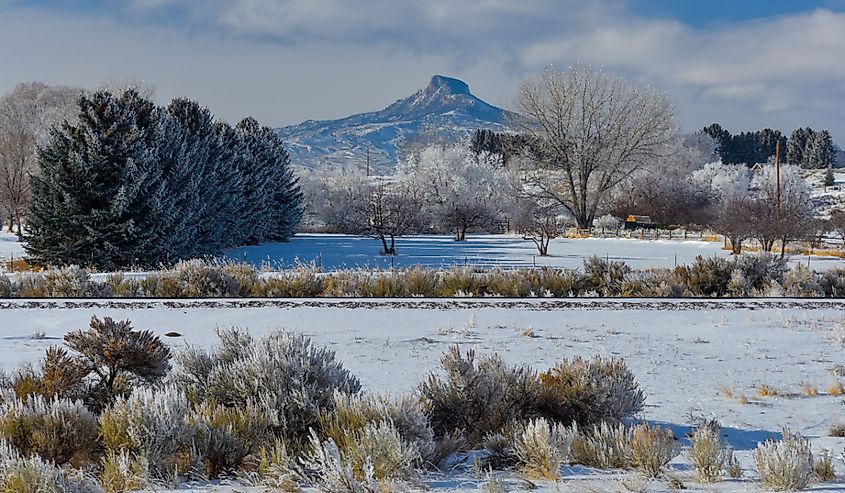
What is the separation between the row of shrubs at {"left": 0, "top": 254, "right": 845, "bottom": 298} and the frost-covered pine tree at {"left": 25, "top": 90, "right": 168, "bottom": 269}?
830 centimetres

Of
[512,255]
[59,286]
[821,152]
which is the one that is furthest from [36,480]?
[821,152]

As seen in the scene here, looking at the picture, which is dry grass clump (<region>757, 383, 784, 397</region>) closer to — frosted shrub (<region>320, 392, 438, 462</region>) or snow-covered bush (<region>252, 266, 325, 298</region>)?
frosted shrub (<region>320, 392, 438, 462</region>)

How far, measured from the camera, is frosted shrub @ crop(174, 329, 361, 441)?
5035 mm

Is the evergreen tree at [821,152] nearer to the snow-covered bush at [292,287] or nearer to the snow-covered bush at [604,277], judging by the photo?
the snow-covered bush at [604,277]

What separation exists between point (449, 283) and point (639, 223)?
42.4 meters

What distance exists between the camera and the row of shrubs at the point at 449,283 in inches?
591

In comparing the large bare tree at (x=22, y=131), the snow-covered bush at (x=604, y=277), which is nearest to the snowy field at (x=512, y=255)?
the snow-covered bush at (x=604, y=277)

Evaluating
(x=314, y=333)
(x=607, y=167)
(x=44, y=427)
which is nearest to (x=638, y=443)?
(x=44, y=427)

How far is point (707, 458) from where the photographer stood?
4.23 metres

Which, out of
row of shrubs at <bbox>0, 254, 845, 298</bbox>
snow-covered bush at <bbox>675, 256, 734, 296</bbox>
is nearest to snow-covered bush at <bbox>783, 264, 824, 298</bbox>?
row of shrubs at <bbox>0, 254, 845, 298</bbox>

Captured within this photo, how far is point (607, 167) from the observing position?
55.0 m

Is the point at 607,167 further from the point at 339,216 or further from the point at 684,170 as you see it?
the point at 339,216

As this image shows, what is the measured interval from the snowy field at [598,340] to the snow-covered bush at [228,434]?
417 mm

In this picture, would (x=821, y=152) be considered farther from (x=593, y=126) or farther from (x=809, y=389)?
(x=809, y=389)
